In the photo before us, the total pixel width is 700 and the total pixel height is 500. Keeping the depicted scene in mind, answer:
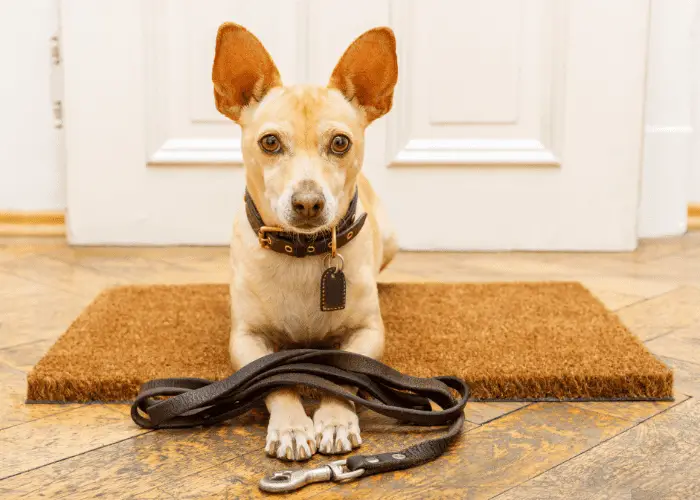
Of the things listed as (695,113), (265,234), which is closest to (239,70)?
(265,234)

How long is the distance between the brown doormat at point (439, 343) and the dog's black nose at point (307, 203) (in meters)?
0.35

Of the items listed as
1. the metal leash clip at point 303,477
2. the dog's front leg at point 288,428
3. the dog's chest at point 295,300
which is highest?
the dog's chest at point 295,300

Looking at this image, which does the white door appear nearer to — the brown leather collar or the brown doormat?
the brown doormat

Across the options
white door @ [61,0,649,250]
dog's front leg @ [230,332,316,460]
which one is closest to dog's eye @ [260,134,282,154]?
dog's front leg @ [230,332,316,460]

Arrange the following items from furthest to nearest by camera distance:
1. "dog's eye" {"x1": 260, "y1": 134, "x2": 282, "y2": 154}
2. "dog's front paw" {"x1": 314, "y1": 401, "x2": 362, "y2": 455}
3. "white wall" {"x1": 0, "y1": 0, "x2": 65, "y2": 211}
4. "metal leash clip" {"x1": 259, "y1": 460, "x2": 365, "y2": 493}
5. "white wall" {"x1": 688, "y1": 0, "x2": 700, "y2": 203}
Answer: "white wall" {"x1": 688, "y1": 0, "x2": 700, "y2": 203}, "white wall" {"x1": 0, "y1": 0, "x2": 65, "y2": 211}, "dog's eye" {"x1": 260, "y1": 134, "x2": 282, "y2": 154}, "dog's front paw" {"x1": 314, "y1": 401, "x2": 362, "y2": 455}, "metal leash clip" {"x1": 259, "y1": 460, "x2": 365, "y2": 493}

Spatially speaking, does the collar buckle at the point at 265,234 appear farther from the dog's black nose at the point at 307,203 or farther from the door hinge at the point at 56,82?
the door hinge at the point at 56,82

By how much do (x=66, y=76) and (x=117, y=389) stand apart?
1445 mm

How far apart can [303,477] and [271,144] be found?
0.49 metres

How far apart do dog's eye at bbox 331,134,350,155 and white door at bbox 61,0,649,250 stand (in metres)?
1.23

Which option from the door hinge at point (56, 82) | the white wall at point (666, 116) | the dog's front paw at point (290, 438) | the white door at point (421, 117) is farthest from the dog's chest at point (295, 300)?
the white wall at point (666, 116)

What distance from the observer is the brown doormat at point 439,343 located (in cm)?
131

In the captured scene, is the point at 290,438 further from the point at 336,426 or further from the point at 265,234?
A: the point at 265,234

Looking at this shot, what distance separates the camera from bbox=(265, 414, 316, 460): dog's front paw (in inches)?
41.9

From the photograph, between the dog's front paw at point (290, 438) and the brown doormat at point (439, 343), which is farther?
the brown doormat at point (439, 343)
